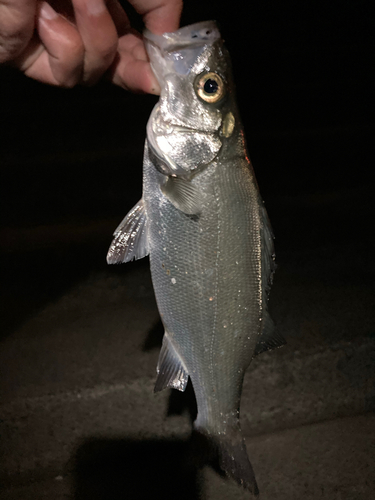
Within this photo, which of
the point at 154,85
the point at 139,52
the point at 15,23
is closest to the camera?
the point at 15,23

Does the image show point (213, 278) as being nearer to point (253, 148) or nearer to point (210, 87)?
Result: point (210, 87)

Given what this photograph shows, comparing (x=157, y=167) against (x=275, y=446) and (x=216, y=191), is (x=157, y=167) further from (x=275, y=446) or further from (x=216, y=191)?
(x=275, y=446)

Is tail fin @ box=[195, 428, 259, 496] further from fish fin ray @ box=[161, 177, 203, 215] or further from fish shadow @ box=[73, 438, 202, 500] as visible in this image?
fish fin ray @ box=[161, 177, 203, 215]

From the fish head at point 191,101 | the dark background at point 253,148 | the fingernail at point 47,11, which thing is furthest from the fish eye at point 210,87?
the dark background at point 253,148

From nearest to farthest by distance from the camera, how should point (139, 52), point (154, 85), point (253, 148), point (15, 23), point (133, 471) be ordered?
point (15, 23) < point (154, 85) < point (139, 52) < point (133, 471) < point (253, 148)

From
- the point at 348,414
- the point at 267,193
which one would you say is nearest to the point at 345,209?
the point at 267,193

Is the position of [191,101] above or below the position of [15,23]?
below

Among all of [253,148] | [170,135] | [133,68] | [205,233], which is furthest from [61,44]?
[253,148]
